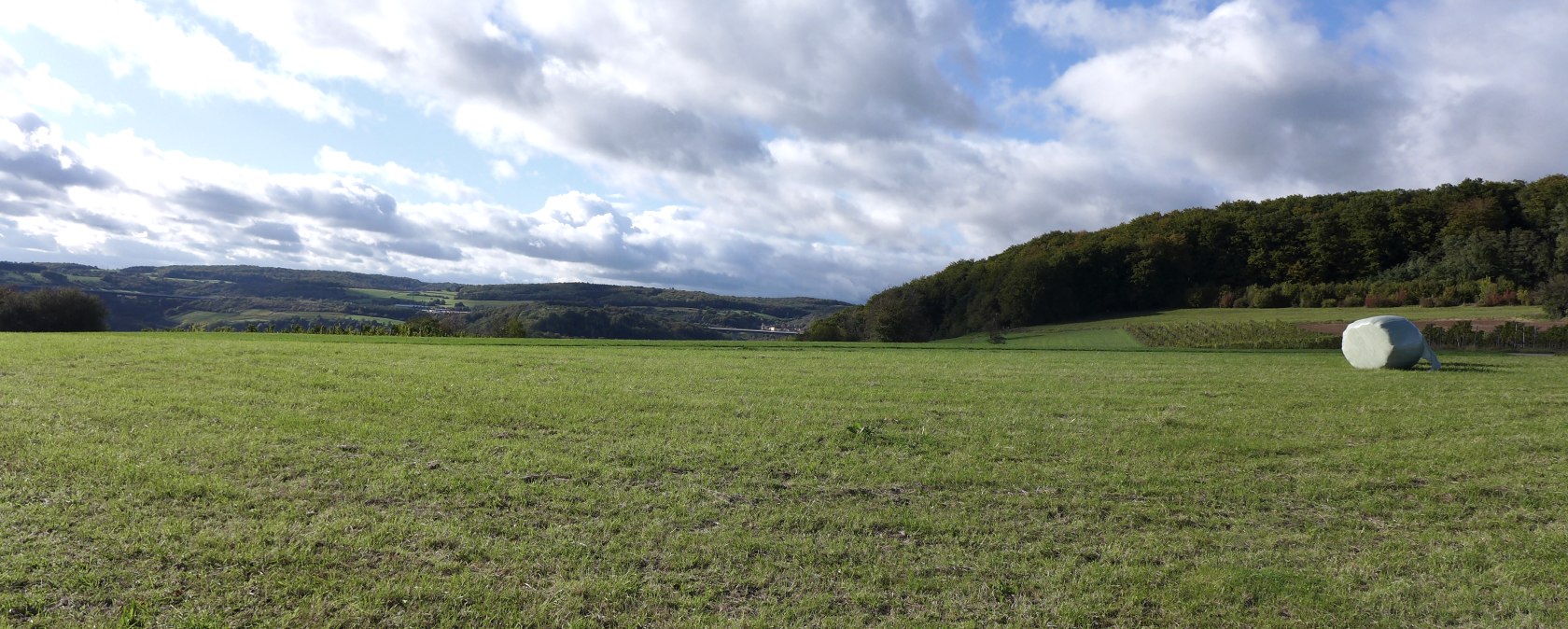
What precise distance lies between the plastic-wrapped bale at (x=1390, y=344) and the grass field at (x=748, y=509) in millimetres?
7693

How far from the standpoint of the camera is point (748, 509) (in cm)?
789

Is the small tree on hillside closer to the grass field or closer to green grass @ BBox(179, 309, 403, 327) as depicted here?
the grass field

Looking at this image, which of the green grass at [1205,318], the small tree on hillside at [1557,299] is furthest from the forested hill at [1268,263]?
the small tree on hillside at [1557,299]

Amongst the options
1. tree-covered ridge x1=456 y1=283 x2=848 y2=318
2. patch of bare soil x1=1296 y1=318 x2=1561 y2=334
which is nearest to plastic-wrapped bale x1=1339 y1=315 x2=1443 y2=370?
patch of bare soil x1=1296 y1=318 x2=1561 y2=334

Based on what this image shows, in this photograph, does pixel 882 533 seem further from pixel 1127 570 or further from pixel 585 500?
pixel 585 500

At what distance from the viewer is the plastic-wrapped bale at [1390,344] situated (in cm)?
2316

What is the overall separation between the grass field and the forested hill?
61842 millimetres

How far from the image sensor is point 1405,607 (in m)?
5.82

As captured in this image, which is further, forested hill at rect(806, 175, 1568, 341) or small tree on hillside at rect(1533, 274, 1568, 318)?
forested hill at rect(806, 175, 1568, 341)

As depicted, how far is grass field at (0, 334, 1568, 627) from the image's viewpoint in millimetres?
5613

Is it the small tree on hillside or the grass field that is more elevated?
the small tree on hillside

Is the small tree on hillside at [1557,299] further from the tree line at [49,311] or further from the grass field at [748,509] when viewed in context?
the tree line at [49,311]

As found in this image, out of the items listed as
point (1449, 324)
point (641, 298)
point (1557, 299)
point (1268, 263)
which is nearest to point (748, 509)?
point (1449, 324)

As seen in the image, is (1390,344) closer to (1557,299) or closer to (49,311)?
(1557,299)
